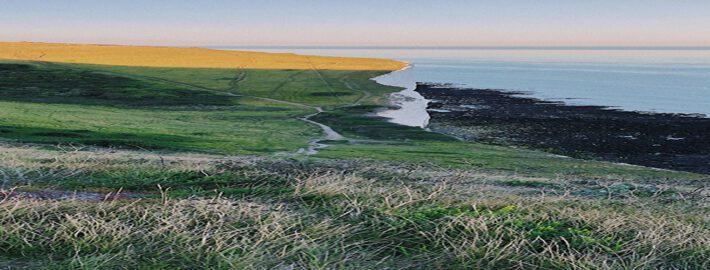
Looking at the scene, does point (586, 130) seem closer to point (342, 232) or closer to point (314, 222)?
point (314, 222)

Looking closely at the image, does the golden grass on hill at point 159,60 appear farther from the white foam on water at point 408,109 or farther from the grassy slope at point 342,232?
the grassy slope at point 342,232

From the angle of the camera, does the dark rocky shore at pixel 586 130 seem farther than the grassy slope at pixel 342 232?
Yes

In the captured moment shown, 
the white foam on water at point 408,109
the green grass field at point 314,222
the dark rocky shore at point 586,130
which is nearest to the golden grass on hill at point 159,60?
the white foam on water at point 408,109

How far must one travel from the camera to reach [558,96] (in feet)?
332

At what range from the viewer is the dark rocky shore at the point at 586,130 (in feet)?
161

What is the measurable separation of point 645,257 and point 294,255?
170 inches

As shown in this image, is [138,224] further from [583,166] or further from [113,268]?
[583,166]

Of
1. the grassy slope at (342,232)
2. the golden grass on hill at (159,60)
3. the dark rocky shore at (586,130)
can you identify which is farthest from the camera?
the golden grass on hill at (159,60)

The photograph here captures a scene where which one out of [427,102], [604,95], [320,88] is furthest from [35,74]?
[604,95]

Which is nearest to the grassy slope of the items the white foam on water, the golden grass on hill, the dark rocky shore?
the dark rocky shore

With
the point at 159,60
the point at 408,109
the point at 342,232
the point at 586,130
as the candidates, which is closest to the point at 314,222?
the point at 342,232

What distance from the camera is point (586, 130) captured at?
6178 centimetres

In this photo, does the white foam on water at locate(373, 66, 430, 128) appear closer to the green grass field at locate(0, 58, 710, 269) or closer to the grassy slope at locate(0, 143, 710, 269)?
the green grass field at locate(0, 58, 710, 269)

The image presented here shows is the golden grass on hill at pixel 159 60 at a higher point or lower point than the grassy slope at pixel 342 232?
lower
